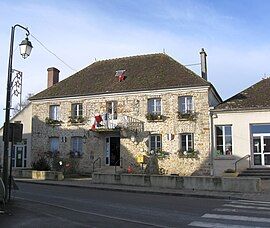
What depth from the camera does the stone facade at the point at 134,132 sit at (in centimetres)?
2486

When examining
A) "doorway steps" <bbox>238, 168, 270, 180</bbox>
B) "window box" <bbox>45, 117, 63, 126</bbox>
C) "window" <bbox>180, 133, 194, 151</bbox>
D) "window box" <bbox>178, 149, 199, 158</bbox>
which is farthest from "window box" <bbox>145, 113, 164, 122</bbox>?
"window box" <bbox>45, 117, 63, 126</bbox>

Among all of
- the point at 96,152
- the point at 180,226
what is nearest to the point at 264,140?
the point at 96,152

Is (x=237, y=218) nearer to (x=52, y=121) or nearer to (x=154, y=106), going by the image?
(x=154, y=106)

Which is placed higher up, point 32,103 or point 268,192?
point 32,103

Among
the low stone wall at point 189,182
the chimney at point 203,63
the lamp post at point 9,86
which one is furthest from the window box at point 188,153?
the lamp post at point 9,86

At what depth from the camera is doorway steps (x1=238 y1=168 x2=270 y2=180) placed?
2164cm

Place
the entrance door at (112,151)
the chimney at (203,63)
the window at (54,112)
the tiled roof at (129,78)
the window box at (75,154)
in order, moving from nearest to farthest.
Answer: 1. the tiled roof at (129,78)
2. the entrance door at (112,151)
3. the chimney at (203,63)
4. the window box at (75,154)
5. the window at (54,112)

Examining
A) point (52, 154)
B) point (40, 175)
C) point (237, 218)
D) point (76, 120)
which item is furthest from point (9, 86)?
point (52, 154)

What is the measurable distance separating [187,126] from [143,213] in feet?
48.8

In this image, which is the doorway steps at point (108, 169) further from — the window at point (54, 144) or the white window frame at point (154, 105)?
the white window frame at point (154, 105)

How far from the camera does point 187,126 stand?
25234 mm

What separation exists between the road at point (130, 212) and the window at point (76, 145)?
530 inches

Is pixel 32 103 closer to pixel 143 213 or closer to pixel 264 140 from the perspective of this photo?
pixel 264 140

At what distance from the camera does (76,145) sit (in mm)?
28469
